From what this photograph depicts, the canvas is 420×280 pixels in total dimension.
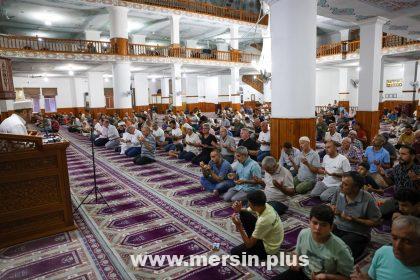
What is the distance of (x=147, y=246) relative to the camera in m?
2.81

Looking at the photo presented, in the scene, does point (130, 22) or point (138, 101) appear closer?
point (130, 22)

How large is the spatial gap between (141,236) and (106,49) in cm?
1208

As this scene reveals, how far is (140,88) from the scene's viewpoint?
19.9 metres

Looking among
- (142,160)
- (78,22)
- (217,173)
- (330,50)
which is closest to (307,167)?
(217,173)

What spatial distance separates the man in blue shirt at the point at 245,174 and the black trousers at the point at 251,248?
3.49 feet

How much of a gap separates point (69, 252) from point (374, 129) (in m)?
7.45

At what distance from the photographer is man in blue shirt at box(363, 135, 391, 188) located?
13.7 feet

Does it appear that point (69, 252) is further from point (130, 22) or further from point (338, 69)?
point (338, 69)

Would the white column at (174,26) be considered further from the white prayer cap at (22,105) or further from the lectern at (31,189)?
the lectern at (31,189)

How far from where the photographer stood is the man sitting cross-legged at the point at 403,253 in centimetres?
142

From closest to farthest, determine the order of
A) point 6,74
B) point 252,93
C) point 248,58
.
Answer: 1. point 6,74
2. point 248,58
3. point 252,93

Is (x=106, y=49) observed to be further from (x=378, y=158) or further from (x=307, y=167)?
(x=378, y=158)

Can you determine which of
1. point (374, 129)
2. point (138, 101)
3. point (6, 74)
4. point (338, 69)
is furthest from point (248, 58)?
point (6, 74)

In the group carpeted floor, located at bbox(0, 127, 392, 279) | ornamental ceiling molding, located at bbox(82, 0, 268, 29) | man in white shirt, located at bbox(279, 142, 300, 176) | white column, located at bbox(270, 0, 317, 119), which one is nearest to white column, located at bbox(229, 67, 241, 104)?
ornamental ceiling molding, located at bbox(82, 0, 268, 29)
